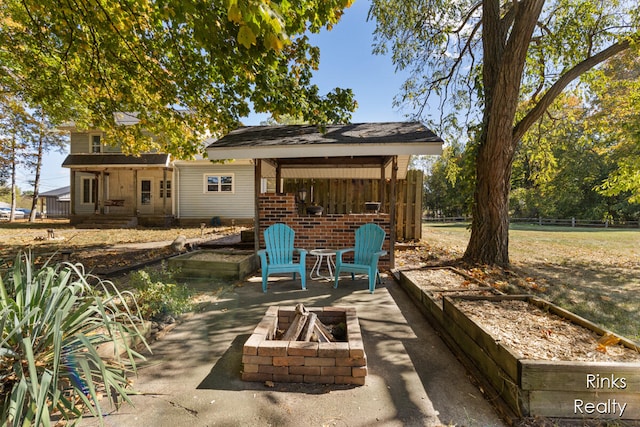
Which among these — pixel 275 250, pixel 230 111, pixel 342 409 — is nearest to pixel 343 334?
pixel 342 409

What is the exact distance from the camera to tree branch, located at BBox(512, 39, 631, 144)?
16.4 ft

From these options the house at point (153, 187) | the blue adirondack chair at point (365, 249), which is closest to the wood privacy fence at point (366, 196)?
the house at point (153, 187)

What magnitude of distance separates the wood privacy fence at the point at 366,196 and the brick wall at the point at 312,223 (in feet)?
10.4

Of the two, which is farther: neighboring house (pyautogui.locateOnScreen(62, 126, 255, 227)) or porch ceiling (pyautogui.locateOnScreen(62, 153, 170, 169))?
neighboring house (pyautogui.locateOnScreen(62, 126, 255, 227))

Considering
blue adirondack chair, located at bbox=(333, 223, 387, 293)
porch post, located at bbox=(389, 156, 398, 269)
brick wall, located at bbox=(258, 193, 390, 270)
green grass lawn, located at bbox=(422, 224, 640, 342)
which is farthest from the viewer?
brick wall, located at bbox=(258, 193, 390, 270)

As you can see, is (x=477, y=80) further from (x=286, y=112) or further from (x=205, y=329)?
(x=205, y=329)

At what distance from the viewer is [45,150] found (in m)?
21.4

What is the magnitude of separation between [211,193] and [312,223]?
1051 centimetres

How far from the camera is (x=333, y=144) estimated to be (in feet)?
16.6

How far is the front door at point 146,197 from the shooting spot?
50.6 ft

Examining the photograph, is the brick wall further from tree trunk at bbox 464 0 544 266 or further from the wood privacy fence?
the wood privacy fence

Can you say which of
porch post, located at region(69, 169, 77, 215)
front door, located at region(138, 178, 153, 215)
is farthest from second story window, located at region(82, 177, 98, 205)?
front door, located at region(138, 178, 153, 215)

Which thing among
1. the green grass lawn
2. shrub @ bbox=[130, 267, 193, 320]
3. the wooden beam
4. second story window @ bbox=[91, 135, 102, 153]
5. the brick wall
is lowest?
the green grass lawn

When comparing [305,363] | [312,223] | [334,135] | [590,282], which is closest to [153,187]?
[312,223]
